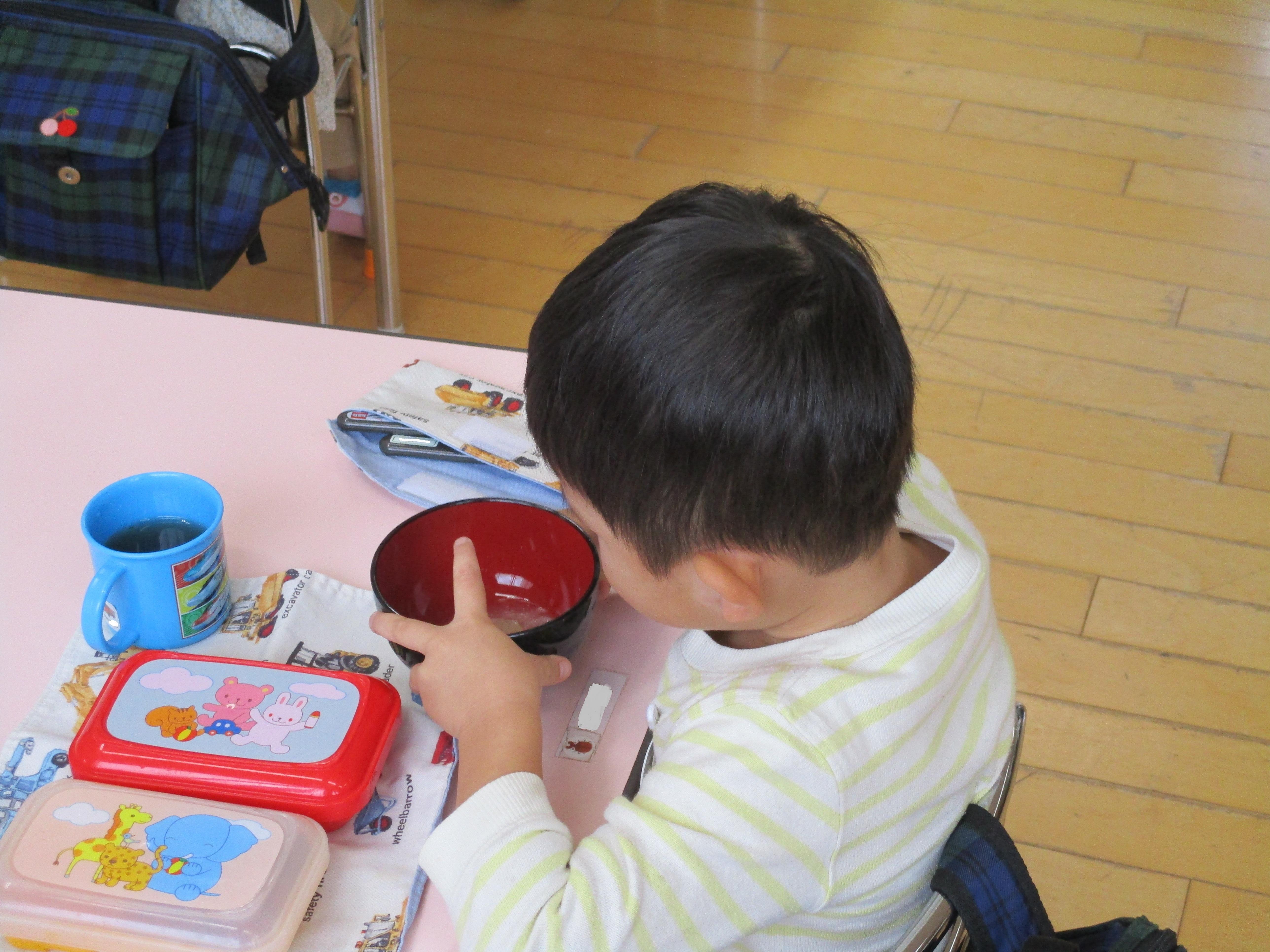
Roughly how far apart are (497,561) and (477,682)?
0.53 ft

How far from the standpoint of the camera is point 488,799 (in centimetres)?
66

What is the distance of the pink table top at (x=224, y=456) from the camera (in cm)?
76

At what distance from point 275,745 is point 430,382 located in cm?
39

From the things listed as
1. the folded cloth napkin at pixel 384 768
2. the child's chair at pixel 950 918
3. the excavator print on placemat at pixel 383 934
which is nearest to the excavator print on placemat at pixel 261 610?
the folded cloth napkin at pixel 384 768

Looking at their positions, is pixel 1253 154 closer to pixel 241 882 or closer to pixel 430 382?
pixel 430 382

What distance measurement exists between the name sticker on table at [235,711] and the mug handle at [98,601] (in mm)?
41

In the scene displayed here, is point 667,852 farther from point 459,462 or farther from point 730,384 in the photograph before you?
point 459,462

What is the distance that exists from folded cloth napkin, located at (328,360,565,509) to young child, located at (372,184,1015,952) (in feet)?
0.58

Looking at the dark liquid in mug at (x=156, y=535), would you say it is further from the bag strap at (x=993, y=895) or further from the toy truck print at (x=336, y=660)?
the bag strap at (x=993, y=895)

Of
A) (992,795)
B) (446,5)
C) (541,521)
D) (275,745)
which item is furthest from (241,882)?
(446,5)

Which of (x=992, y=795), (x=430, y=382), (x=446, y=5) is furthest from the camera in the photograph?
(x=446, y=5)

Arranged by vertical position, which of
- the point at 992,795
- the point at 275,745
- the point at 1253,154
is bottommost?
the point at 1253,154

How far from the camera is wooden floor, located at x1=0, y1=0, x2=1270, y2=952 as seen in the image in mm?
1621

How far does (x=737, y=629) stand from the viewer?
29.1 inches
